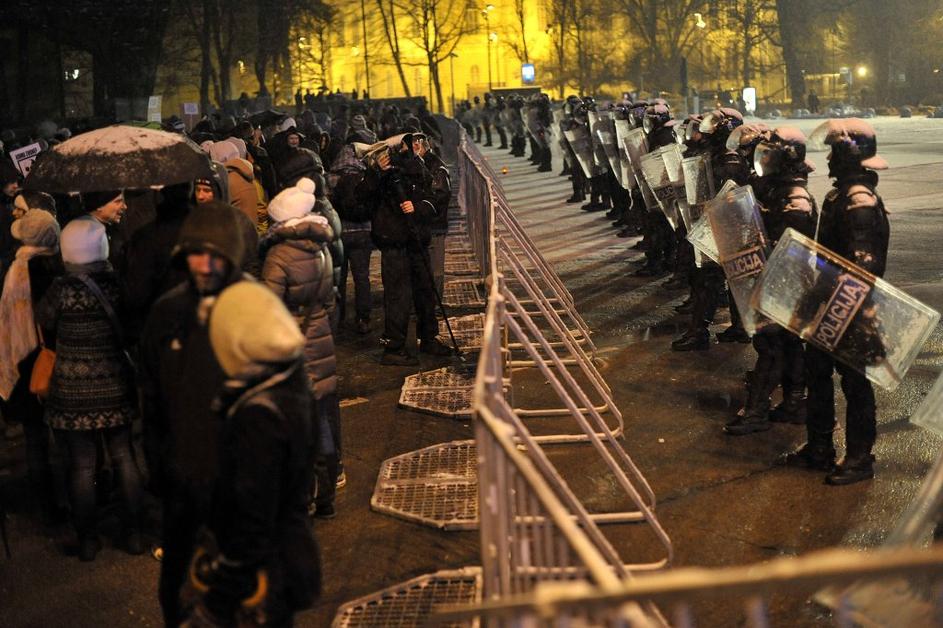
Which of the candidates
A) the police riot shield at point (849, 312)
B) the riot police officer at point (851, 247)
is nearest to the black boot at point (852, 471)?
the riot police officer at point (851, 247)

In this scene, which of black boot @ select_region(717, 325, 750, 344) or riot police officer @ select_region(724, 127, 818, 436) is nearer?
riot police officer @ select_region(724, 127, 818, 436)

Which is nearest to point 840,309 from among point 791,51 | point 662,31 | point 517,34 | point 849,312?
point 849,312

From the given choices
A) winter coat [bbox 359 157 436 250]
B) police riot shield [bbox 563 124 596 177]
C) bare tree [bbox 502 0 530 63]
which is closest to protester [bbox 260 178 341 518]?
winter coat [bbox 359 157 436 250]

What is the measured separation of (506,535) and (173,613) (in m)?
1.37

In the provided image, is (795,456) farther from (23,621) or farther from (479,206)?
(479,206)

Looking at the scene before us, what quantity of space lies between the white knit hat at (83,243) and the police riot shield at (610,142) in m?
11.8

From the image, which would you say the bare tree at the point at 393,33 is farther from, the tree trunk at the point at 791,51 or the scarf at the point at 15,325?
the scarf at the point at 15,325

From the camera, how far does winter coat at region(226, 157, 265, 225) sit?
30.3 feet

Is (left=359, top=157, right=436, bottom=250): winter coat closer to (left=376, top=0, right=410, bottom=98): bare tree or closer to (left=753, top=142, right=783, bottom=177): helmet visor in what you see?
(left=753, top=142, right=783, bottom=177): helmet visor

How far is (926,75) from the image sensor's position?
5769 cm

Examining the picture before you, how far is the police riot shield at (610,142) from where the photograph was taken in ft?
57.5

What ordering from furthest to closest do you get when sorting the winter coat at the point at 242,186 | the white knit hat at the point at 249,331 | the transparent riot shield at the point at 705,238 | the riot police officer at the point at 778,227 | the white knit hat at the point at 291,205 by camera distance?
the winter coat at the point at 242,186 < the transparent riot shield at the point at 705,238 < the riot police officer at the point at 778,227 < the white knit hat at the point at 291,205 < the white knit hat at the point at 249,331

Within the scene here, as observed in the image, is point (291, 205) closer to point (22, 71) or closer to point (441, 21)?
point (22, 71)

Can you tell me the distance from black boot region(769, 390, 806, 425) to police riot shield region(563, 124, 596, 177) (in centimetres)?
1228
